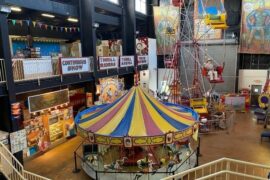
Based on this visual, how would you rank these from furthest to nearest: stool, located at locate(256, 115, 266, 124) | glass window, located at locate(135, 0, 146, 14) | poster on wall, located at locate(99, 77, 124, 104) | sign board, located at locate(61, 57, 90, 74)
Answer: glass window, located at locate(135, 0, 146, 14) → stool, located at locate(256, 115, 266, 124) → poster on wall, located at locate(99, 77, 124, 104) → sign board, located at locate(61, 57, 90, 74)

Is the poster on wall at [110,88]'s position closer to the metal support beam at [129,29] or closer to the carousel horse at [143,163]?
the metal support beam at [129,29]

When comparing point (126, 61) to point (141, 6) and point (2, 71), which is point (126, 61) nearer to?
point (141, 6)

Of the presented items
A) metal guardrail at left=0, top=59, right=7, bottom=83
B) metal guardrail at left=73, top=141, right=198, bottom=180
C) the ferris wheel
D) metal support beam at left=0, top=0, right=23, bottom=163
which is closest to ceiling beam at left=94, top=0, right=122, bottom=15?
the ferris wheel

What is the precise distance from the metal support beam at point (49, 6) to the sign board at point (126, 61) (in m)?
4.29

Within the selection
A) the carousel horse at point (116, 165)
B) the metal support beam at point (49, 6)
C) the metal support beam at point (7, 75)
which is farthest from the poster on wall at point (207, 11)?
the metal support beam at point (7, 75)

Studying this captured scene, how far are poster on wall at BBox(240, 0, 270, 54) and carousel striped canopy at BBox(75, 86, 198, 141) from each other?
1233 cm

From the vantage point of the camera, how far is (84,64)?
42.3 ft

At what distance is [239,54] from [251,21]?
2.89m

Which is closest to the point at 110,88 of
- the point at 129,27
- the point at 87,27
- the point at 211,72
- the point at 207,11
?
the point at 87,27

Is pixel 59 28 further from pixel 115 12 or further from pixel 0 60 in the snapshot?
pixel 0 60

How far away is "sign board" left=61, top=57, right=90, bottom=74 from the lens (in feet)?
37.3

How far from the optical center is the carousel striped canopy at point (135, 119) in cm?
878

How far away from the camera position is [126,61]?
16.9 m

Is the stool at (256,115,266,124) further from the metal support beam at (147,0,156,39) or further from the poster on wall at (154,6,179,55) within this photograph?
the metal support beam at (147,0,156,39)
